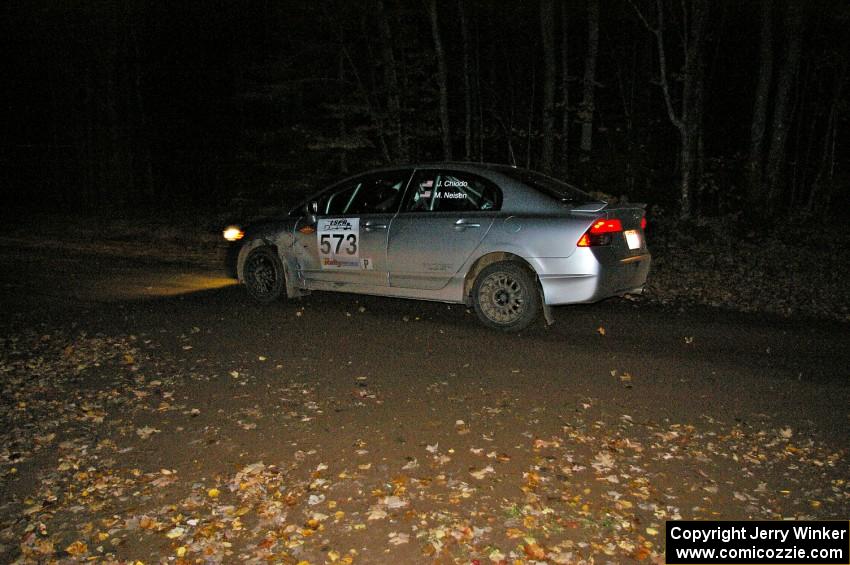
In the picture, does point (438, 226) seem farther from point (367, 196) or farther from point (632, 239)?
point (632, 239)

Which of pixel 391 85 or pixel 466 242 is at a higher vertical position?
pixel 391 85

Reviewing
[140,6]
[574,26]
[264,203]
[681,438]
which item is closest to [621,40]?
[574,26]

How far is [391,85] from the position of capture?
19.0 metres

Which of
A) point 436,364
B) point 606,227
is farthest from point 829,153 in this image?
point 436,364

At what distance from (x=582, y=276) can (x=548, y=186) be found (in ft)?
4.09

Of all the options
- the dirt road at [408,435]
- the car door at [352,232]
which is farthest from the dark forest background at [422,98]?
the dirt road at [408,435]

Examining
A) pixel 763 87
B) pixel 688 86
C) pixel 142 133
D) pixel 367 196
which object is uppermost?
pixel 142 133

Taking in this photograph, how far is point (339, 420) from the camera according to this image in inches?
208

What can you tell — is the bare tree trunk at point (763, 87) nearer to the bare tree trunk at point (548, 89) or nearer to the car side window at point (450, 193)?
the bare tree trunk at point (548, 89)

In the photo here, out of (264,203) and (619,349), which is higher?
(264,203)

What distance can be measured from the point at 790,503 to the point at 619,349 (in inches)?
125

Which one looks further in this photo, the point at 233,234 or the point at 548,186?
the point at 233,234

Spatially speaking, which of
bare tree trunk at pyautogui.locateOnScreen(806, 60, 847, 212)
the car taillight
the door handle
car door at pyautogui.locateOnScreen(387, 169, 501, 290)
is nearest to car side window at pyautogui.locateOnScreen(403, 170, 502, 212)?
car door at pyautogui.locateOnScreen(387, 169, 501, 290)

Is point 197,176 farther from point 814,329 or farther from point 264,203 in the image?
point 814,329
